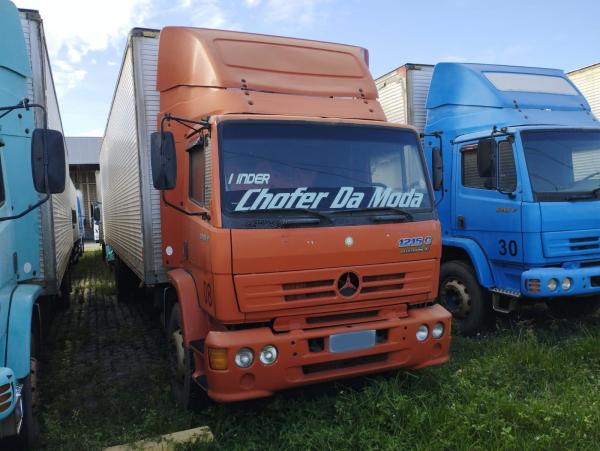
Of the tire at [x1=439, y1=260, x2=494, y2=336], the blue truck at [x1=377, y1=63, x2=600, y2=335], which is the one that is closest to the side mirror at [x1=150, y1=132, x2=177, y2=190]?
the blue truck at [x1=377, y1=63, x2=600, y2=335]

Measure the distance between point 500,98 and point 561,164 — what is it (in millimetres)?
1126

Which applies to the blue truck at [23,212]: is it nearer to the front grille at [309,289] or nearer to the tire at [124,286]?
the front grille at [309,289]

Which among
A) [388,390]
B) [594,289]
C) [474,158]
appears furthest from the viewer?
[474,158]

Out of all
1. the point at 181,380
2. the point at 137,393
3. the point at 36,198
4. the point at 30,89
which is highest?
the point at 30,89

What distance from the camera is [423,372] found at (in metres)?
4.22

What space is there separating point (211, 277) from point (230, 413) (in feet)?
4.03

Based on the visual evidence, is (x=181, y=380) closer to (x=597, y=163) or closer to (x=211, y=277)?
(x=211, y=277)

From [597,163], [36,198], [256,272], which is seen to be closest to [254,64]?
[256,272]

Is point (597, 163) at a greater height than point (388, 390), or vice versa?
point (597, 163)

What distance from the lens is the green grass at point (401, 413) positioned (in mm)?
3246

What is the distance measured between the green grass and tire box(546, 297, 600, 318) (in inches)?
64.1

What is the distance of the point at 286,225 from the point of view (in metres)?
3.29

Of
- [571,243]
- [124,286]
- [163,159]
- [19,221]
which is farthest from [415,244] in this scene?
[124,286]

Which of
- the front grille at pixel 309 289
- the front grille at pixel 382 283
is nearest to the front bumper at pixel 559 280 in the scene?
the front grille at pixel 382 283
